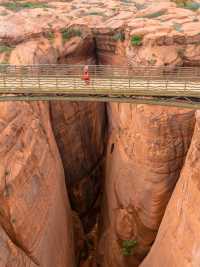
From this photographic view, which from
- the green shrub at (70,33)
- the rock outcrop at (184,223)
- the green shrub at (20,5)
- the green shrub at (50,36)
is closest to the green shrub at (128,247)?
the rock outcrop at (184,223)

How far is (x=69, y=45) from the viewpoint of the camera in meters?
26.0

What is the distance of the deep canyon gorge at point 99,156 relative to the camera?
56.2 ft

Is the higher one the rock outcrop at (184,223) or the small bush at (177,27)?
the small bush at (177,27)

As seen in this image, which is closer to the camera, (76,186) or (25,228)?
(25,228)

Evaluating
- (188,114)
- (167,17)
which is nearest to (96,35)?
(167,17)

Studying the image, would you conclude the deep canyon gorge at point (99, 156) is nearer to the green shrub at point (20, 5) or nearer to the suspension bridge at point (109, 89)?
the green shrub at point (20, 5)

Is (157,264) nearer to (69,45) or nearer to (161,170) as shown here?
(161,170)

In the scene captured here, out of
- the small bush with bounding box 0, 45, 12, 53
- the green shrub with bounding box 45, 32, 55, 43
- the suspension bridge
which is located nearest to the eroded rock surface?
the green shrub with bounding box 45, 32, 55, 43

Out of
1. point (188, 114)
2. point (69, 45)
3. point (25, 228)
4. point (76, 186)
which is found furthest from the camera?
Result: point (76, 186)

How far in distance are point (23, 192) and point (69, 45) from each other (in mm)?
12120

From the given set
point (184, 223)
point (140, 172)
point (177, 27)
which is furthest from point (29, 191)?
point (177, 27)

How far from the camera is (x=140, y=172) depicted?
68.9ft

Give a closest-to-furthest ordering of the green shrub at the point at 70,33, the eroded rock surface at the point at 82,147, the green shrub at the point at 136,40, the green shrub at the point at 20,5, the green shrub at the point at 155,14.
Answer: the green shrub at the point at 136,40, the green shrub at the point at 155,14, the green shrub at the point at 70,33, the eroded rock surface at the point at 82,147, the green shrub at the point at 20,5

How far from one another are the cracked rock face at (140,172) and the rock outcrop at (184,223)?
6.98 feet
